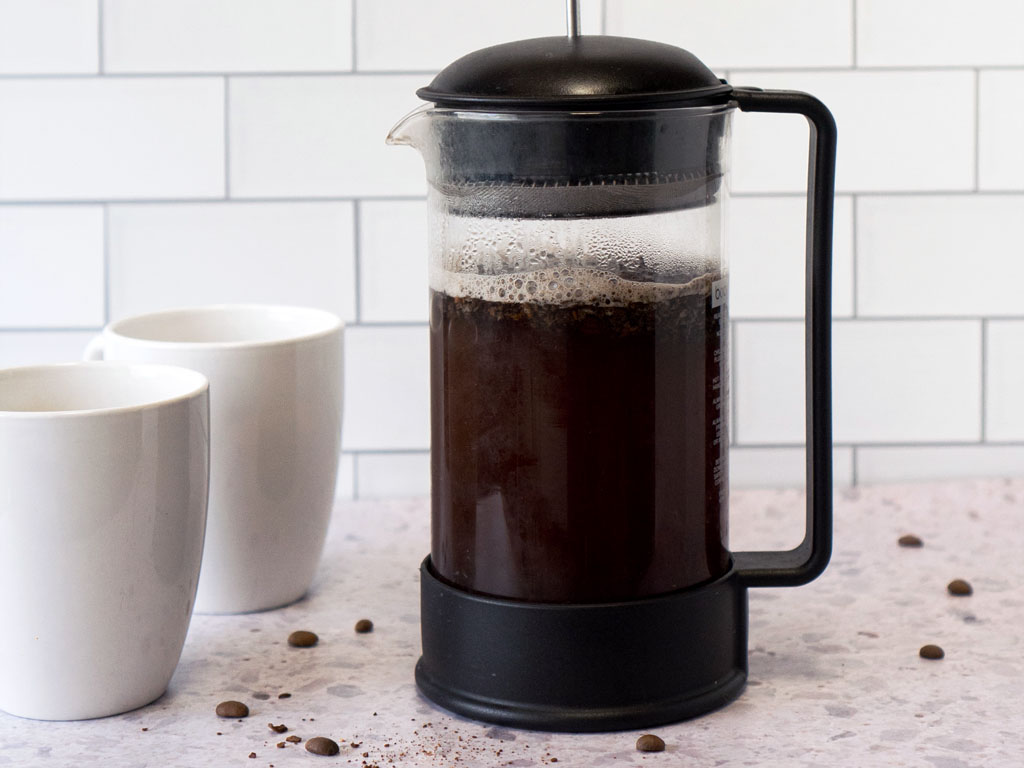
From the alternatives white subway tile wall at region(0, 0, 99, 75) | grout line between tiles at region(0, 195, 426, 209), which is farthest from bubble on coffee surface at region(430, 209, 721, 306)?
white subway tile wall at region(0, 0, 99, 75)

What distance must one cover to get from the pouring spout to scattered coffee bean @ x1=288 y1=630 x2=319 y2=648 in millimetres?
286

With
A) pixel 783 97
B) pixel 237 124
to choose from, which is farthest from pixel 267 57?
pixel 783 97

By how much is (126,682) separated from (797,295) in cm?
60

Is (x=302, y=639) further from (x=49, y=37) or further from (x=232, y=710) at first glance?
(x=49, y=37)

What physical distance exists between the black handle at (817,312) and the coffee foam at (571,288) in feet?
0.23

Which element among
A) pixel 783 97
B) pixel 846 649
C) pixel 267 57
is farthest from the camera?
pixel 267 57

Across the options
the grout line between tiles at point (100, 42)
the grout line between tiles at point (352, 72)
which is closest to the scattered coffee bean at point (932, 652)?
the grout line between tiles at point (352, 72)

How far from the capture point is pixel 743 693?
0.66 meters

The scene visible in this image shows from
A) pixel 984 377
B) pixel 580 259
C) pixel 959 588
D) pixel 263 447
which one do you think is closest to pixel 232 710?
pixel 263 447

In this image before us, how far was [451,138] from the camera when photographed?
2.02 ft

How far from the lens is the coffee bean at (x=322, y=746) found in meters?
0.60

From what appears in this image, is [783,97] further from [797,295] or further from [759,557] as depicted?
[797,295]

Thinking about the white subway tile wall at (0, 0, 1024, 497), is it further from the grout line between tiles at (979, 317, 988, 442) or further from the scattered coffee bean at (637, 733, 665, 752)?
the scattered coffee bean at (637, 733, 665, 752)

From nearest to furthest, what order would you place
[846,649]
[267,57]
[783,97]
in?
[783,97] < [846,649] < [267,57]
